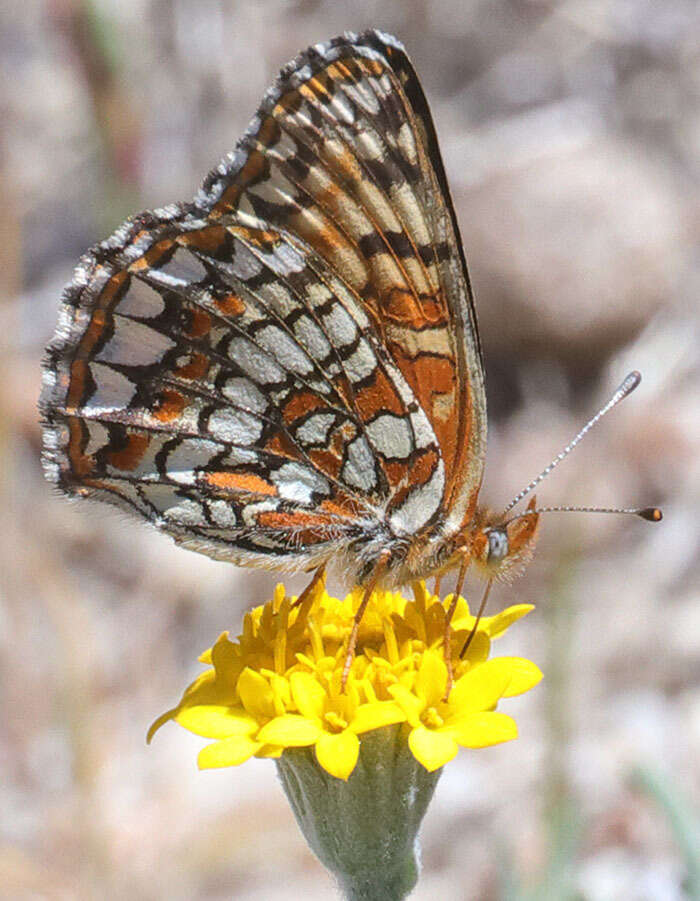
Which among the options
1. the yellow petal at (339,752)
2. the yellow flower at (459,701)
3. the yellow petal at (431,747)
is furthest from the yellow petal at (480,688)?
the yellow petal at (339,752)

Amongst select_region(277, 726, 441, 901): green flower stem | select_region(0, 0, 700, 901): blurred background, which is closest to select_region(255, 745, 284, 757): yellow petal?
select_region(277, 726, 441, 901): green flower stem

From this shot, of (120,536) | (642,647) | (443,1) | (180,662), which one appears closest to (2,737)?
(180,662)

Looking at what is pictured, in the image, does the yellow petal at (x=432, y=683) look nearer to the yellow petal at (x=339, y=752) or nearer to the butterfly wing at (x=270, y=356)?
the yellow petal at (x=339, y=752)

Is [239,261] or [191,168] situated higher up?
[191,168]

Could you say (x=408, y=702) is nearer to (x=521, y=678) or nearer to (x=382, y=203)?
(x=521, y=678)

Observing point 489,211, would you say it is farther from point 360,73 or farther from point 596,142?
point 360,73
